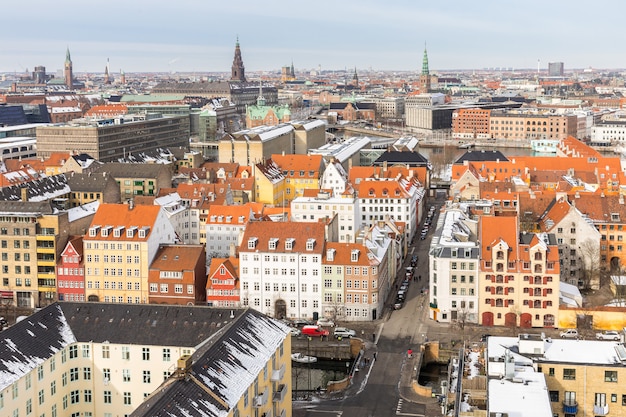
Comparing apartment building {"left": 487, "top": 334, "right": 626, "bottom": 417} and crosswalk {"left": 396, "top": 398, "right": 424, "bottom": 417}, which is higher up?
apartment building {"left": 487, "top": 334, "right": 626, "bottom": 417}

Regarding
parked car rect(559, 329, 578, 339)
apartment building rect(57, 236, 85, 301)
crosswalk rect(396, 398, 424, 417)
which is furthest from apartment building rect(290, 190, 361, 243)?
crosswalk rect(396, 398, 424, 417)

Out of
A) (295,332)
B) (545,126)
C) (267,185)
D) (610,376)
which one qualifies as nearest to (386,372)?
(295,332)

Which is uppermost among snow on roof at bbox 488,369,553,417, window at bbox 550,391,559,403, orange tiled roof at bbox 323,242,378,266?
orange tiled roof at bbox 323,242,378,266

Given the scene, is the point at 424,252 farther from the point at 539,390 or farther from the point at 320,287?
the point at 539,390

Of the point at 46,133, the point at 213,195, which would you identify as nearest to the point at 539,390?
the point at 213,195

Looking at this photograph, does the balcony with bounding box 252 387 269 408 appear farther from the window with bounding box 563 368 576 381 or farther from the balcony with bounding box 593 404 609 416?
the balcony with bounding box 593 404 609 416

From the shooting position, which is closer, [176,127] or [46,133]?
[46,133]

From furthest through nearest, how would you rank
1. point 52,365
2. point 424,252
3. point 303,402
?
1. point 424,252
2. point 303,402
3. point 52,365
